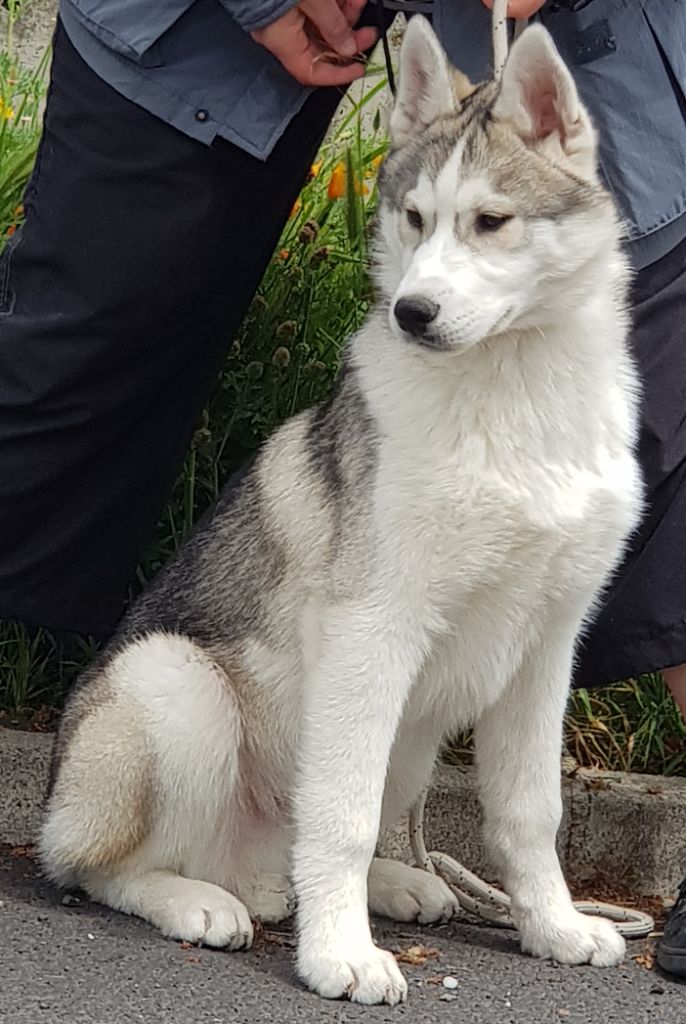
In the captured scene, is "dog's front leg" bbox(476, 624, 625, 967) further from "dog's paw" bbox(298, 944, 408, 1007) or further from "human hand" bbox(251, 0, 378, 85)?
"human hand" bbox(251, 0, 378, 85)

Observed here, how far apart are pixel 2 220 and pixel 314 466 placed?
1799 millimetres

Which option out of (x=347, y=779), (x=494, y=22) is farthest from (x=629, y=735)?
(x=494, y=22)

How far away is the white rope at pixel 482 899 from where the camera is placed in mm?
3701

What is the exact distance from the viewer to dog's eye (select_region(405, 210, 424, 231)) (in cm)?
311

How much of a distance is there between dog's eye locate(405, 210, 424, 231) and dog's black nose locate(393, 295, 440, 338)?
24cm

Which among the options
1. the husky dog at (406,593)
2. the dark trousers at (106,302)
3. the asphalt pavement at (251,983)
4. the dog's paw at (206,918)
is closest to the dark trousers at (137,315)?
the dark trousers at (106,302)

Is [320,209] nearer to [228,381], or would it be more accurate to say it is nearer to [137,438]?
[228,381]

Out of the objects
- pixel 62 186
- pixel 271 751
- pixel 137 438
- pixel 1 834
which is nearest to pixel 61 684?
pixel 1 834

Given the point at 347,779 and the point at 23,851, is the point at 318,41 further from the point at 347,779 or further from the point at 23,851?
the point at 23,851

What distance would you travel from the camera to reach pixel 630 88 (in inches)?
134

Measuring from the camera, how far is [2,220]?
4.73 meters

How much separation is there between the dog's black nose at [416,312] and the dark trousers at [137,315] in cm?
85

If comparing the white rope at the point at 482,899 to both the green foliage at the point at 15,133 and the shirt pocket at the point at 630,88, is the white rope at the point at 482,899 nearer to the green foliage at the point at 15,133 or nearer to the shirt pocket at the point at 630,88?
the shirt pocket at the point at 630,88

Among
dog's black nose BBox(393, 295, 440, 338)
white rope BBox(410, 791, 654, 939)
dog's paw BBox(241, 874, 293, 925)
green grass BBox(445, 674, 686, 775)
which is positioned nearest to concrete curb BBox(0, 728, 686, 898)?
green grass BBox(445, 674, 686, 775)
